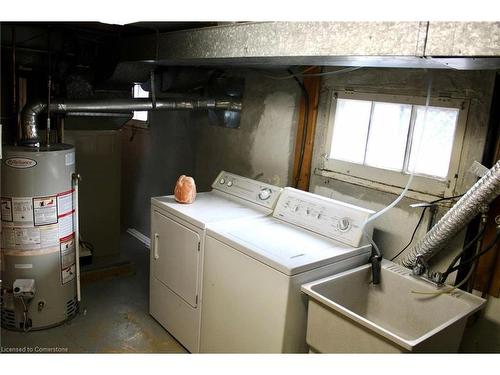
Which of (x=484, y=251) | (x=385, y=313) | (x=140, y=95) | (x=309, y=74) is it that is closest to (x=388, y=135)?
(x=309, y=74)

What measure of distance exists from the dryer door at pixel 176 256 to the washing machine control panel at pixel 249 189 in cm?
56

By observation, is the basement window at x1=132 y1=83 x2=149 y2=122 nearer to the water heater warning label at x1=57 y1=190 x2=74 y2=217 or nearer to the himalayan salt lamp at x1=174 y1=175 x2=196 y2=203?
the water heater warning label at x1=57 y1=190 x2=74 y2=217

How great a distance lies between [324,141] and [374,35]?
1.28 metres

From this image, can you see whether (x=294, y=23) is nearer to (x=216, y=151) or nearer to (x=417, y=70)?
(x=417, y=70)

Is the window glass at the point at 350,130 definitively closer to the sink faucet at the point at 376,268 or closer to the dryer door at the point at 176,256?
the sink faucet at the point at 376,268

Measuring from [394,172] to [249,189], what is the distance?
3.36 feet

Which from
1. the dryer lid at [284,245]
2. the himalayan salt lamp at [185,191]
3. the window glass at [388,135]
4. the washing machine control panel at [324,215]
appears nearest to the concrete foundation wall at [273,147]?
the window glass at [388,135]

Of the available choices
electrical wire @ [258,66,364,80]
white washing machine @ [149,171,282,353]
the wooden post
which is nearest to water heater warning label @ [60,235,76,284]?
white washing machine @ [149,171,282,353]

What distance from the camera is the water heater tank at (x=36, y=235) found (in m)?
2.60

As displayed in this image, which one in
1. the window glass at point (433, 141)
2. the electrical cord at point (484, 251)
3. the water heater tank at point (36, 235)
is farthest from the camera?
the water heater tank at point (36, 235)

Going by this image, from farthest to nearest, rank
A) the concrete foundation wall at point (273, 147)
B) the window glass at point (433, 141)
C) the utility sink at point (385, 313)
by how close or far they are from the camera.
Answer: the window glass at point (433, 141) < the concrete foundation wall at point (273, 147) < the utility sink at point (385, 313)

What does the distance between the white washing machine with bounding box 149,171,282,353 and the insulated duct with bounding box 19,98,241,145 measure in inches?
28.1

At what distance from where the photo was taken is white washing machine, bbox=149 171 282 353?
99.0 inches

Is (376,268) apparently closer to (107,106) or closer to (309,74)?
(309,74)
